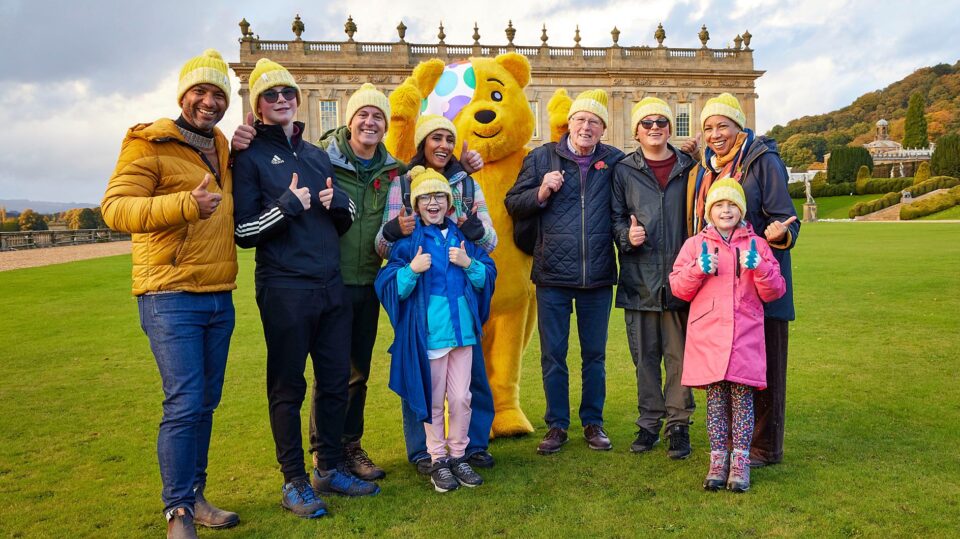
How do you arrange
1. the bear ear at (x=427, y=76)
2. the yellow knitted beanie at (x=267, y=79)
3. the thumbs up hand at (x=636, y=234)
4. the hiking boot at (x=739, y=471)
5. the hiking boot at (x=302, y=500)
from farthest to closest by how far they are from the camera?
the bear ear at (x=427, y=76), the thumbs up hand at (x=636, y=234), the hiking boot at (x=739, y=471), the yellow knitted beanie at (x=267, y=79), the hiking boot at (x=302, y=500)

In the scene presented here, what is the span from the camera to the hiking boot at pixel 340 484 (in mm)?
3723

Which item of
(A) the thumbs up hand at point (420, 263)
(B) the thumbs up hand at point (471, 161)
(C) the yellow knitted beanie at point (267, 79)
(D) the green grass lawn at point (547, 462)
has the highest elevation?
(C) the yellow knitted beanie at point (267, 79)

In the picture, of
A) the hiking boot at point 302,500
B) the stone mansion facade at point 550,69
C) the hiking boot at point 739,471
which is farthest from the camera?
the stone mansion facade at point 550,69

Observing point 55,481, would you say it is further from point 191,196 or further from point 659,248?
point 659,248

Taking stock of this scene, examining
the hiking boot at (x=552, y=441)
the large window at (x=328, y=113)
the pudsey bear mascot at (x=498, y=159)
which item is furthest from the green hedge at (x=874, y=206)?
the hiking boot at (x=552, y=441)

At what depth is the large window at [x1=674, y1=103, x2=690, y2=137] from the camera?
42938 mm

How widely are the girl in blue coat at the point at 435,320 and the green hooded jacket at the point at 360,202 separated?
14 centimetres

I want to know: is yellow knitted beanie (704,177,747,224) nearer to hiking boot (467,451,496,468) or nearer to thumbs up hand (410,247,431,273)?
thumbs up hand (410,247,431,273)

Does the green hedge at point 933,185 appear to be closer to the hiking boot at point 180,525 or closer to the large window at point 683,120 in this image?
the large window at point 683,120

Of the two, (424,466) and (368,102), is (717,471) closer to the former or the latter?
(424,466)

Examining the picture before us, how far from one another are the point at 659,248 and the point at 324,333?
2.01 metres

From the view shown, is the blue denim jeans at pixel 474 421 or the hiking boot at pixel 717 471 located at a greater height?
the blue denim jeans at pixel 474 421

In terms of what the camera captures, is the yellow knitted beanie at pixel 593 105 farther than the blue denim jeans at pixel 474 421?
Yes

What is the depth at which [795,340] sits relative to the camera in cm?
751
